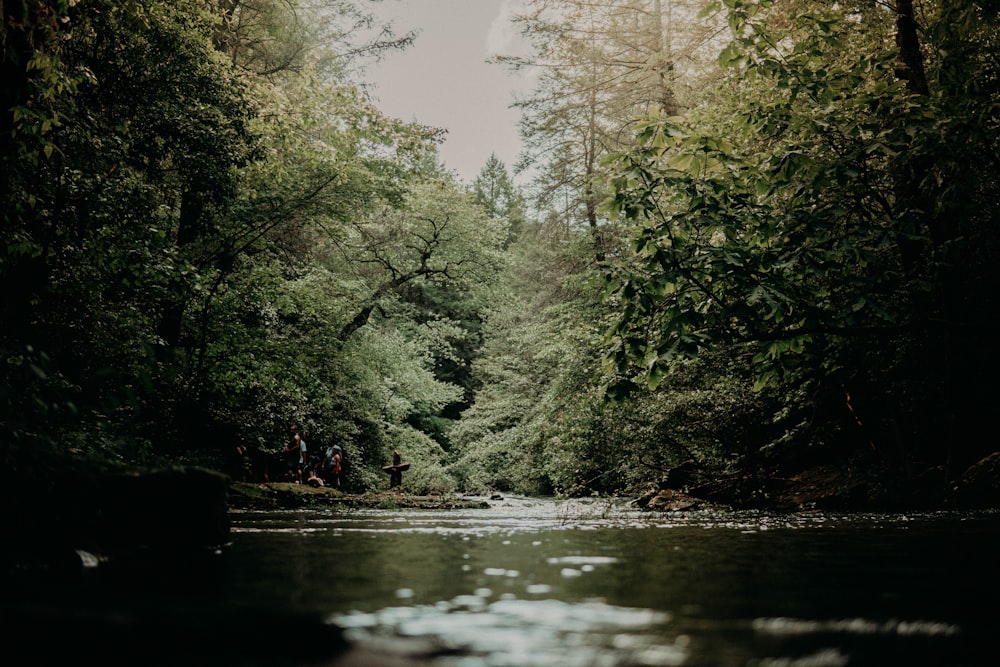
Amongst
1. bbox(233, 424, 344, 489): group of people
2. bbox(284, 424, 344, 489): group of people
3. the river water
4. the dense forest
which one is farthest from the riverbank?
the river water

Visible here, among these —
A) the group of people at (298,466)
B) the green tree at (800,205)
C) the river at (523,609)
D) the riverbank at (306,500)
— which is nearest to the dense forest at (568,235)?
the green tree at (800,205)

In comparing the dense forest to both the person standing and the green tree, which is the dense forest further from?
the person standing

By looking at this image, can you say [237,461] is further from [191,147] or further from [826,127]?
[826,127]

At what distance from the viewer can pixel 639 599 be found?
2.39 metres

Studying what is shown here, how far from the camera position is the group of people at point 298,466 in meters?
18.6

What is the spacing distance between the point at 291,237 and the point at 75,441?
44.3ft

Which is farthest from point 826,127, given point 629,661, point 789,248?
point 629,661

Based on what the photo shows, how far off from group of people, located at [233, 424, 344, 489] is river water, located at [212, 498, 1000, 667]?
14625 millimetres

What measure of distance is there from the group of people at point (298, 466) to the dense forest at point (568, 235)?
814 mm

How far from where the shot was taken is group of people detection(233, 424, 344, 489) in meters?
18.6

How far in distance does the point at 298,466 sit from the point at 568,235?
13301mm

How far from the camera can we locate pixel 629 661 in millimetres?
1530

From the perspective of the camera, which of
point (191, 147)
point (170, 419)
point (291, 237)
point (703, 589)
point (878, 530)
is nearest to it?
point (703, 589)

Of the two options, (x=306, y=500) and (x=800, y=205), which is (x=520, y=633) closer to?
(x=800, y=205)
